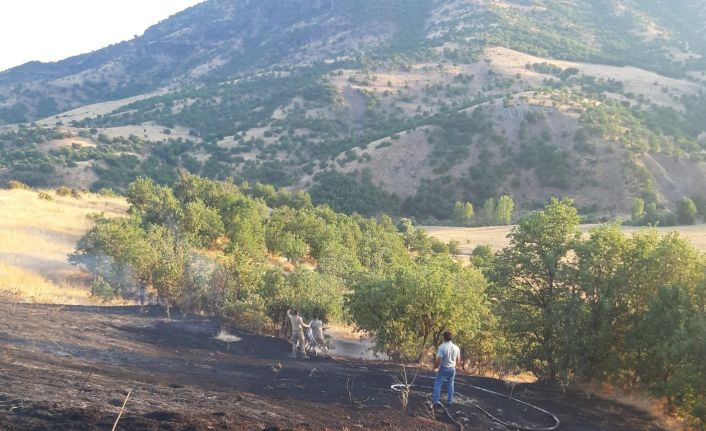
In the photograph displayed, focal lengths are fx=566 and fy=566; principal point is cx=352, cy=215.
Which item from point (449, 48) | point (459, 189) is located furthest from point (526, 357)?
point (449, 48)

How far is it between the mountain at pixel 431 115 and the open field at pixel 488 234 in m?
9.96

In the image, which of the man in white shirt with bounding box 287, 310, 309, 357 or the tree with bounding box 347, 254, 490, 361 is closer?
the tree with bounding box 347, 254, 490, 361

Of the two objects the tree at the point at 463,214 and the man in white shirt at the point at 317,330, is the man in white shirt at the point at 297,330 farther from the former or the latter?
the tree at the point at 463,214

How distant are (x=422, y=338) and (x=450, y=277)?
1925mm

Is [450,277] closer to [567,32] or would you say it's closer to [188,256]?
[188,256]

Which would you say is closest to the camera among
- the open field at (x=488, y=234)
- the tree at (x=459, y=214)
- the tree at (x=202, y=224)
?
the tree at (x=202, y=224)

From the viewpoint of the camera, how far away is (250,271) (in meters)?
21.9

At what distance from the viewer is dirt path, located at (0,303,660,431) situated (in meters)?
7.77

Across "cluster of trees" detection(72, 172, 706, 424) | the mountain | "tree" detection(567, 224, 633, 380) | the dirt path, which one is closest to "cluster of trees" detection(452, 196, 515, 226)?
the mountain

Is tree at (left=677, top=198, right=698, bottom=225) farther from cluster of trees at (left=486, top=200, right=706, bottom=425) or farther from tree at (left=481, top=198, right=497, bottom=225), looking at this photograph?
cluster of trees at (left=486, top=200, right=706, bottom=425)

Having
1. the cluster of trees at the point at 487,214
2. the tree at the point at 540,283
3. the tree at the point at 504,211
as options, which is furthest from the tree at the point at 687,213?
the tree at the point at 540,283

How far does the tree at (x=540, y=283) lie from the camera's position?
46.0ft

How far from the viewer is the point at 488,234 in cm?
5756

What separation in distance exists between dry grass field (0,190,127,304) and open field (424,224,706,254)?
2997 cm
